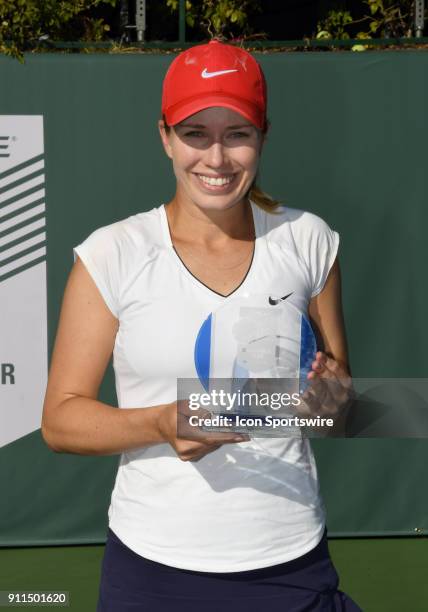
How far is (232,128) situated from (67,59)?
2292mm

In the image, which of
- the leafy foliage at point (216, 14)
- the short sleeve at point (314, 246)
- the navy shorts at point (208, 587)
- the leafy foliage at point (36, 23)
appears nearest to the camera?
the navy shorts at point (208, 587)

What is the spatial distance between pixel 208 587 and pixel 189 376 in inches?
13.5

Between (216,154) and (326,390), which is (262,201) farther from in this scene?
(326,390)

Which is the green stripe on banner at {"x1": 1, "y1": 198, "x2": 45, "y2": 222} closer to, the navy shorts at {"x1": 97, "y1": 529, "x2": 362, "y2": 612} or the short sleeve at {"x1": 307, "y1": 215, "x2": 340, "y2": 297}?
the short sleeve at {"x1": 307, "y1": 215, "x2": 340, "y2": 297}

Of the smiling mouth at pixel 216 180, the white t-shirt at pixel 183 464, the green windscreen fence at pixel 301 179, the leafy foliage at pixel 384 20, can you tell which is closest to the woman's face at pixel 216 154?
the smiling mouth at pixel 216 180

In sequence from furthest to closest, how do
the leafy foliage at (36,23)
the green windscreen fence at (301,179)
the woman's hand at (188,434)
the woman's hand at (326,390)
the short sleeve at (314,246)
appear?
1. the leafy foliage at (36,23)
2. the green windscreen fence at (301,179)
3. the short sleeve at (314,246)
4. the woman's hand at (326,390)
5. the woman's hand at (188,434)

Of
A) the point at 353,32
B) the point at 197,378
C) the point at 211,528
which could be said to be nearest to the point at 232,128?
the point at 197,378

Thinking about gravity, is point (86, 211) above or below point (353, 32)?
below

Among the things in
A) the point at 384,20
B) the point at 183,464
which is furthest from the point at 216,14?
the point at 183,464

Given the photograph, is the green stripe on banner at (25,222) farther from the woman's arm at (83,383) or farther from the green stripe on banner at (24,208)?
the woman's arm at (83,383)

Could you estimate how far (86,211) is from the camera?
3.96m

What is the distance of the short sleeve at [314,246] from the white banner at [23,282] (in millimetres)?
2207

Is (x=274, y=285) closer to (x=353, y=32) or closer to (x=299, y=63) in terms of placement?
(x=299, y=63)

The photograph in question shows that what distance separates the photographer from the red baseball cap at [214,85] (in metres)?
1.75
